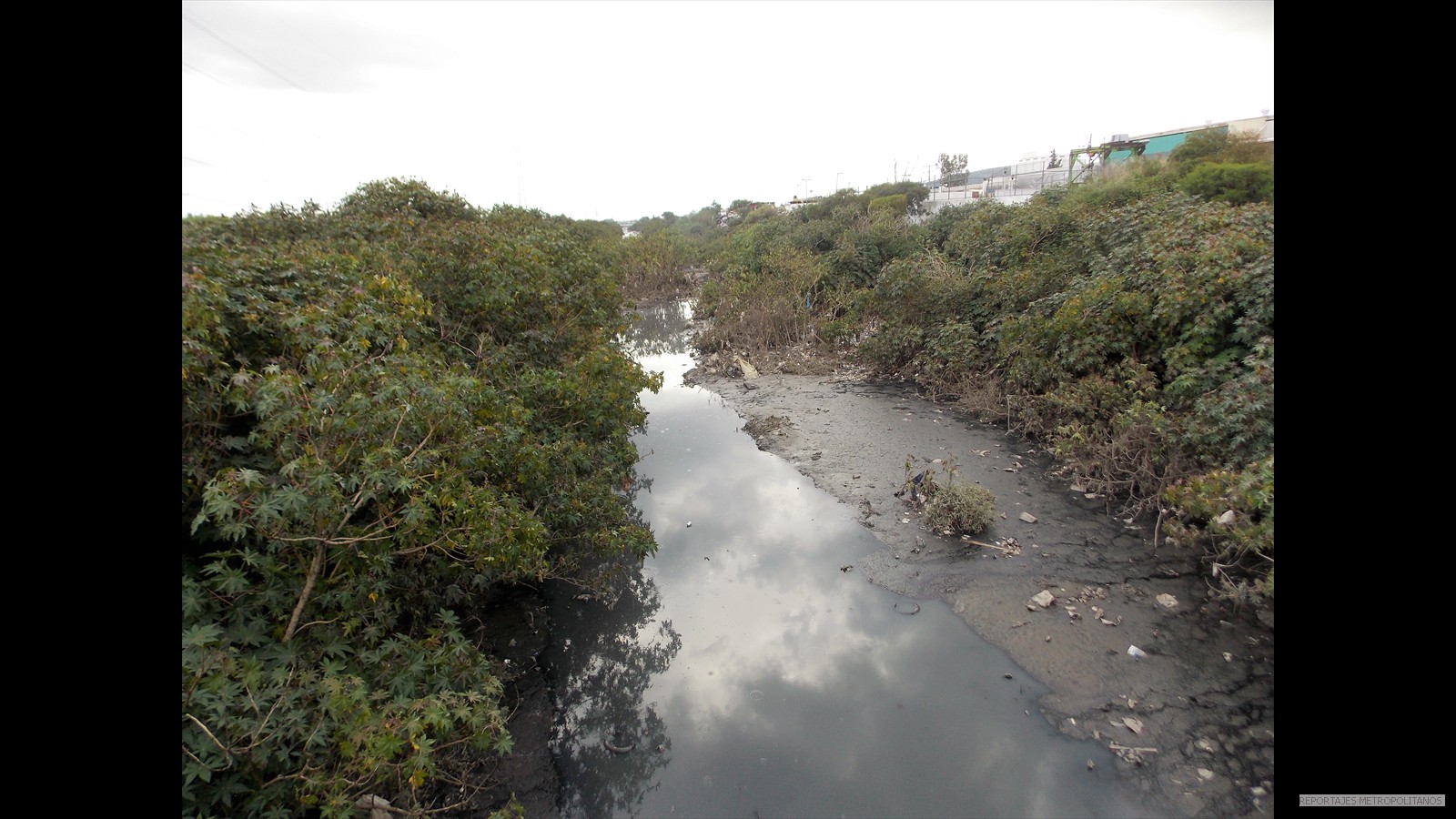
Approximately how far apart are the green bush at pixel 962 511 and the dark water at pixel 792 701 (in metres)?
0.75

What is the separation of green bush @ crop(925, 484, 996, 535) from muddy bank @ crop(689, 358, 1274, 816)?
4.4 inches

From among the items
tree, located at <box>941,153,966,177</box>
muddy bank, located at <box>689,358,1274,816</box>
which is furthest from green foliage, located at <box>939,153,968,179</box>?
muddy bank, located at <box>689,358,1274,816</box>

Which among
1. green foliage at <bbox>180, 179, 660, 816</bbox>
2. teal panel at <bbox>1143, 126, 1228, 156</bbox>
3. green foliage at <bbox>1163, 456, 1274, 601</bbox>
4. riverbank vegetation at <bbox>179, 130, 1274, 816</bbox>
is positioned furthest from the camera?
teal panel at <bbox>1143, 126, 1228, 156</bbox>

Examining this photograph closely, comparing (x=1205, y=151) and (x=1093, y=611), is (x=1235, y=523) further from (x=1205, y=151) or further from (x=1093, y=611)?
(x=1205, y=151)

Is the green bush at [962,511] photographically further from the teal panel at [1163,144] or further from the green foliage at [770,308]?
the teal panel at [1163,144]

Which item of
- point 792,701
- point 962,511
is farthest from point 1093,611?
point 792,701

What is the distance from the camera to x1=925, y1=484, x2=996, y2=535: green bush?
563 centimetres

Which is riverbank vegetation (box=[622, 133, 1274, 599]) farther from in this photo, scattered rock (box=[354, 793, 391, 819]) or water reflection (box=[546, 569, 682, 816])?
scattered rock (box=[354, 793, 391, 819])

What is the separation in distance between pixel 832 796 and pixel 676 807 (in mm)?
859

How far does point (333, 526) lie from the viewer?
2756mm

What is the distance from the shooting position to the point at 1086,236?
8.54m
